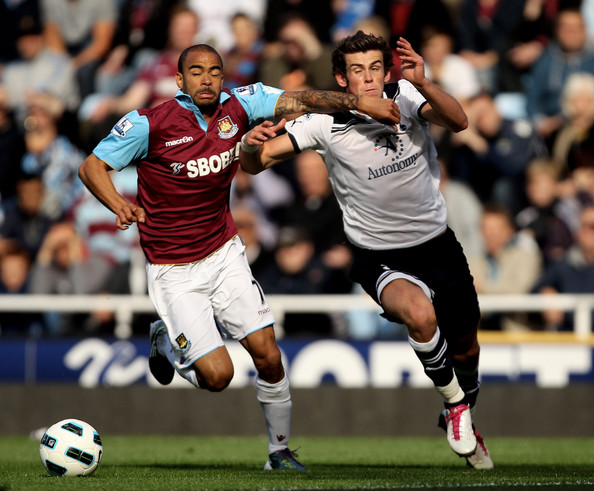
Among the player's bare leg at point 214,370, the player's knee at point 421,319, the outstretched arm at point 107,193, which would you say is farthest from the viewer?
the player's bare leg at point 214,370

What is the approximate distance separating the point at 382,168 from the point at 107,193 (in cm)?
190

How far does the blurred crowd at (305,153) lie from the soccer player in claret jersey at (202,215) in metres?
4.30

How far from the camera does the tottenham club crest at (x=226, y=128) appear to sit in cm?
811

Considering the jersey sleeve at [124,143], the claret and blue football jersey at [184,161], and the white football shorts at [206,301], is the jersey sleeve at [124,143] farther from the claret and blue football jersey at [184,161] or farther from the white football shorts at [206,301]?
the white football shorts at [206,301]

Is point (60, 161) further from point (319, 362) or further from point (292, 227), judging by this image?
point (319, 362)

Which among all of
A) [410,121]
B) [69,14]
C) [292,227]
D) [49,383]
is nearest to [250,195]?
[292,227]

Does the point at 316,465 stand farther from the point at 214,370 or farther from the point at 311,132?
the point at 311,132

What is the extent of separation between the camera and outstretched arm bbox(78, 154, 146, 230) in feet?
23.8

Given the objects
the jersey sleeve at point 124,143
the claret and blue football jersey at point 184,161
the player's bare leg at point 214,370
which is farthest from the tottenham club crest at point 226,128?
the player's bare leg at point 214,370

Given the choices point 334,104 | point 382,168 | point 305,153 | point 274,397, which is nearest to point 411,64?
point 334,104

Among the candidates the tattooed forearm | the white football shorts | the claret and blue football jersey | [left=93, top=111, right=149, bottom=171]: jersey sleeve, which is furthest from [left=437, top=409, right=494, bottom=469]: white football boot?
[left=93, top=111, right=149, bottom=171]: jersey sleeve

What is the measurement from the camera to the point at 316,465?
28.8 feet

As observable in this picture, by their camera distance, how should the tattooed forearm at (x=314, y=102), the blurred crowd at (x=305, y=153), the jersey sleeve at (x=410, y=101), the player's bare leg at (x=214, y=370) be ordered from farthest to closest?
the blurred crowd at (x=305, y=153)
the player's bare leg at (x=214, y=370)
the jersey sleeve at (x=410, y=101)
the tattooed forearm at (x=314, y=102)

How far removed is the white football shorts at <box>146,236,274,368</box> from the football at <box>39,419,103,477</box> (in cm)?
91
